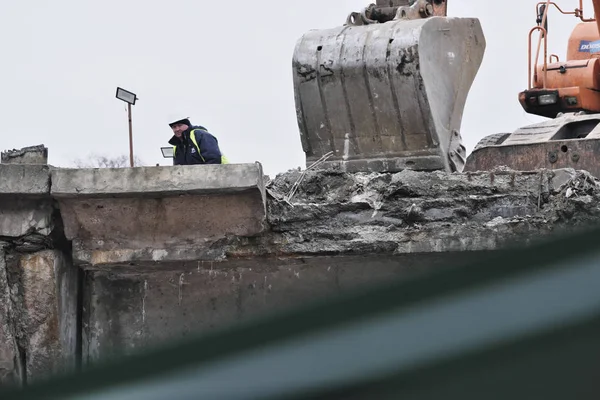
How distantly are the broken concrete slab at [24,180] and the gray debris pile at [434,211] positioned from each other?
46.7 inches

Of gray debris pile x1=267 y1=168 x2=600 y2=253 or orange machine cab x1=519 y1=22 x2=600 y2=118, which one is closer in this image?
gray debris pile x1=267 y1=168 x2=600 y2=253

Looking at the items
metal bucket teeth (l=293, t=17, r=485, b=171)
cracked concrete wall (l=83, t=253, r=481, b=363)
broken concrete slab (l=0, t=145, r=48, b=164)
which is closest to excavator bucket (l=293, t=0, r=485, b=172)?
metal bucket teeth (l=293, t=17, r=485, b=171)

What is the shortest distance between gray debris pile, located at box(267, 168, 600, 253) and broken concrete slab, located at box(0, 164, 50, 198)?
1.18 m

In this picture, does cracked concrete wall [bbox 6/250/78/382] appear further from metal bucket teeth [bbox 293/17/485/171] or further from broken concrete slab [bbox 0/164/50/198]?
metal bucket teeth [bbox 293/17/485/171]

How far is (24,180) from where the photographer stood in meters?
5.32

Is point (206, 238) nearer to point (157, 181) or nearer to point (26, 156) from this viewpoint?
point (157, 181)

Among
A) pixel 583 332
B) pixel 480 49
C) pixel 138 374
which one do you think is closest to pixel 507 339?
pixel 583 332

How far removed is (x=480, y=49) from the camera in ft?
26.1

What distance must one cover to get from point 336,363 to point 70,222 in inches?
179

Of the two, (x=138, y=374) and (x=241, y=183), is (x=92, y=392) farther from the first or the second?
(x=241, y=183)

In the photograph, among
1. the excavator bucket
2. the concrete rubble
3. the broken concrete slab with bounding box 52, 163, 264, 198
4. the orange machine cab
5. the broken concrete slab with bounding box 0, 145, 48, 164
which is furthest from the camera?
the orange machine cab

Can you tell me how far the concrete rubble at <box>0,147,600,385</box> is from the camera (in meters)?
5.33

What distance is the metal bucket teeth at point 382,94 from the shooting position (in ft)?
23.7

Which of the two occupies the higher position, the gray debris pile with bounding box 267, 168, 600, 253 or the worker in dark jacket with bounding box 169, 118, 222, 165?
the worker in dark jacket with bounding box 169, 118, 222, 165
